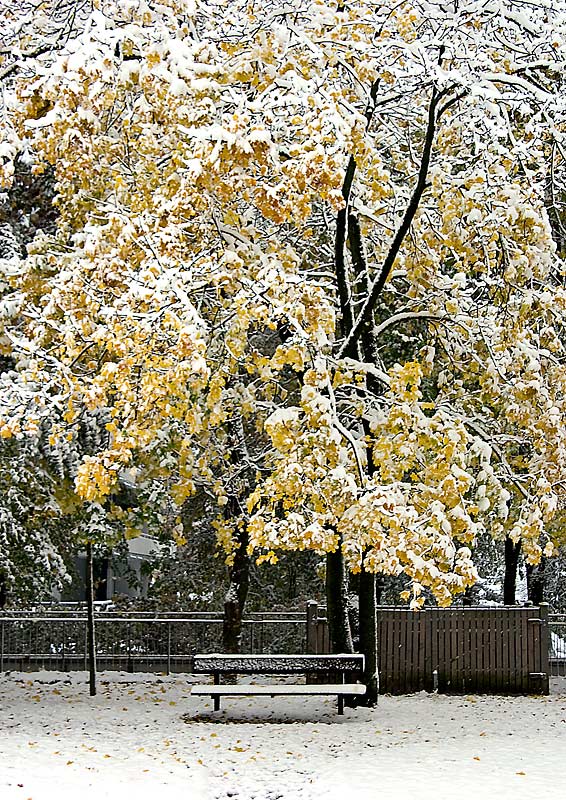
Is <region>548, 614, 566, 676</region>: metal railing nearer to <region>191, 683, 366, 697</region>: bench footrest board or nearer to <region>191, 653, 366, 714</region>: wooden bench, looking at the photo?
<region>191, 653, 366, 714</region>: wooden bench

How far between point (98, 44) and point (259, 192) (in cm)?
169

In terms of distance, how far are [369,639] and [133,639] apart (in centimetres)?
632

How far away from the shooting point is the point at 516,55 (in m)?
11.4

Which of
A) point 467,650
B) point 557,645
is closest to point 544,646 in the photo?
point 467,650

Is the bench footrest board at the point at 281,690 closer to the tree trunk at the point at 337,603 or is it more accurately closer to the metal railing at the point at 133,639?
the tree trunk at the point at 337,603

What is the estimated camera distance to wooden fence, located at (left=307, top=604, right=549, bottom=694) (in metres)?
16.3

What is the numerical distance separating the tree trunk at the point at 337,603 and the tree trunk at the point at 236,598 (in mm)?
3021

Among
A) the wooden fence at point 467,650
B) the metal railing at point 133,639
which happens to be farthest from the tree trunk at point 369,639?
the metal railing at point 133,639

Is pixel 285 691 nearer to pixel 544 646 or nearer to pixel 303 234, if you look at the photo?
pixel 544 646

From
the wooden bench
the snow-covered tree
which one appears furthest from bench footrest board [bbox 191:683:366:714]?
the snow-covered tree

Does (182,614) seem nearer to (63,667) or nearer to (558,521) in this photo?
(63,667)

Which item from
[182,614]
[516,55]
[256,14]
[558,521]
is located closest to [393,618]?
[558,521]

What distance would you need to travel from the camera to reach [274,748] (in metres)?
10.8

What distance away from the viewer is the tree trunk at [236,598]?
1666 cm
